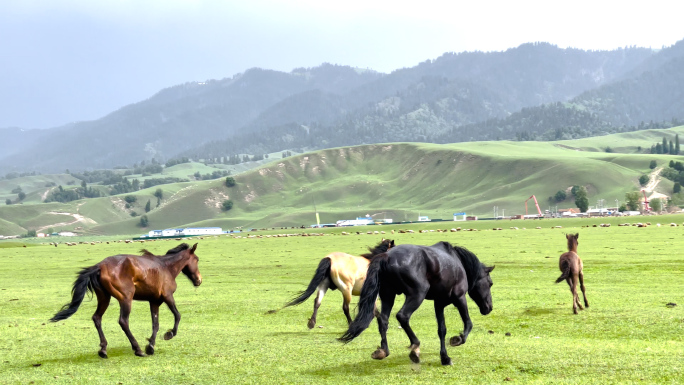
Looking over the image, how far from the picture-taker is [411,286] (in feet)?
45.7

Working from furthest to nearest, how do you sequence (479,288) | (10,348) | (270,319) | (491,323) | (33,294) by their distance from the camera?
(33,294), (270,319), (491,323), (10,348), (479,288)

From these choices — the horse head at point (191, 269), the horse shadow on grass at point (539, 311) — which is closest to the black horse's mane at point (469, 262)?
the horse shadow on grass at point (539, 311)

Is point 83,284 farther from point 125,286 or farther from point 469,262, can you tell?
point 469,262

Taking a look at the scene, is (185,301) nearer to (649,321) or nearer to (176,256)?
(176,256)

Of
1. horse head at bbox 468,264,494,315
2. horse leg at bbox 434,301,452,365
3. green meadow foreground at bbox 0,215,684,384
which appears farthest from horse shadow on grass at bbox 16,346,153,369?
horse head at bbox 468,264,494,315

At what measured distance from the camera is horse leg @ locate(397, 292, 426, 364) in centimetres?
1353

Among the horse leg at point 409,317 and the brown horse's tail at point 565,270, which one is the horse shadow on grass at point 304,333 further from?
the brown horse's tail at point 565,270

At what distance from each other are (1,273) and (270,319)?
34576mm

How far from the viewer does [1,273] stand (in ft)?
163

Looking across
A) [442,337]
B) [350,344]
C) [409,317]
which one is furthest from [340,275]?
[409,317]

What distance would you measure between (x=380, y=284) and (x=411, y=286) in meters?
0.63

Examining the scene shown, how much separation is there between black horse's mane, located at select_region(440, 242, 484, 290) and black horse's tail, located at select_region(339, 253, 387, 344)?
175cm

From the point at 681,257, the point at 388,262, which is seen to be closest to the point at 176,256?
the point at 388,262

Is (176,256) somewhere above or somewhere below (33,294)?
above
